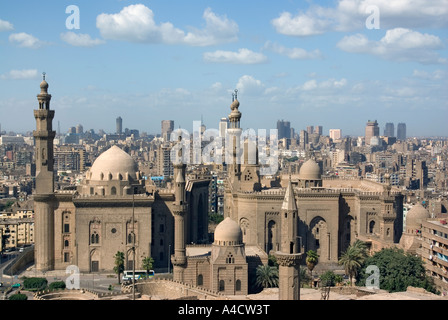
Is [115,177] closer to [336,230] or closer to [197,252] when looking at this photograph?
[197,252]

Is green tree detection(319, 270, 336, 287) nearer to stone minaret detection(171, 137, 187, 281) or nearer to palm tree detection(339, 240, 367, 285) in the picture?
palm tree detection(339, 240, 367, 285)

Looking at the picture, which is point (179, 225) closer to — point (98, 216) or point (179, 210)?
point (179, 210)

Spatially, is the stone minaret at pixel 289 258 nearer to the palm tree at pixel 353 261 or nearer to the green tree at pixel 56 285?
the palm tree at pixel 353 261

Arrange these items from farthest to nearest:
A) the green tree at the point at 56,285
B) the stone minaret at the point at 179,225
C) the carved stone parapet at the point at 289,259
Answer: the green tree at the point at 56,285 → the stone minaret at the point at 179,225 → the carved stone parapet at the point at 289,259

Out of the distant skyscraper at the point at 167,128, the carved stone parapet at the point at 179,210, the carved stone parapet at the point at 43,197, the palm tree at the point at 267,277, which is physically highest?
the distant skyscraper at the point at 167,128

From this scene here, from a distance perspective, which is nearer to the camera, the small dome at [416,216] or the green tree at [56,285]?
the green tree at [56,285]

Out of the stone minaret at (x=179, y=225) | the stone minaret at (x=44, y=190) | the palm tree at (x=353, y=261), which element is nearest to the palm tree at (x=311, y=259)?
the palm tree at (x=353, y=261)
